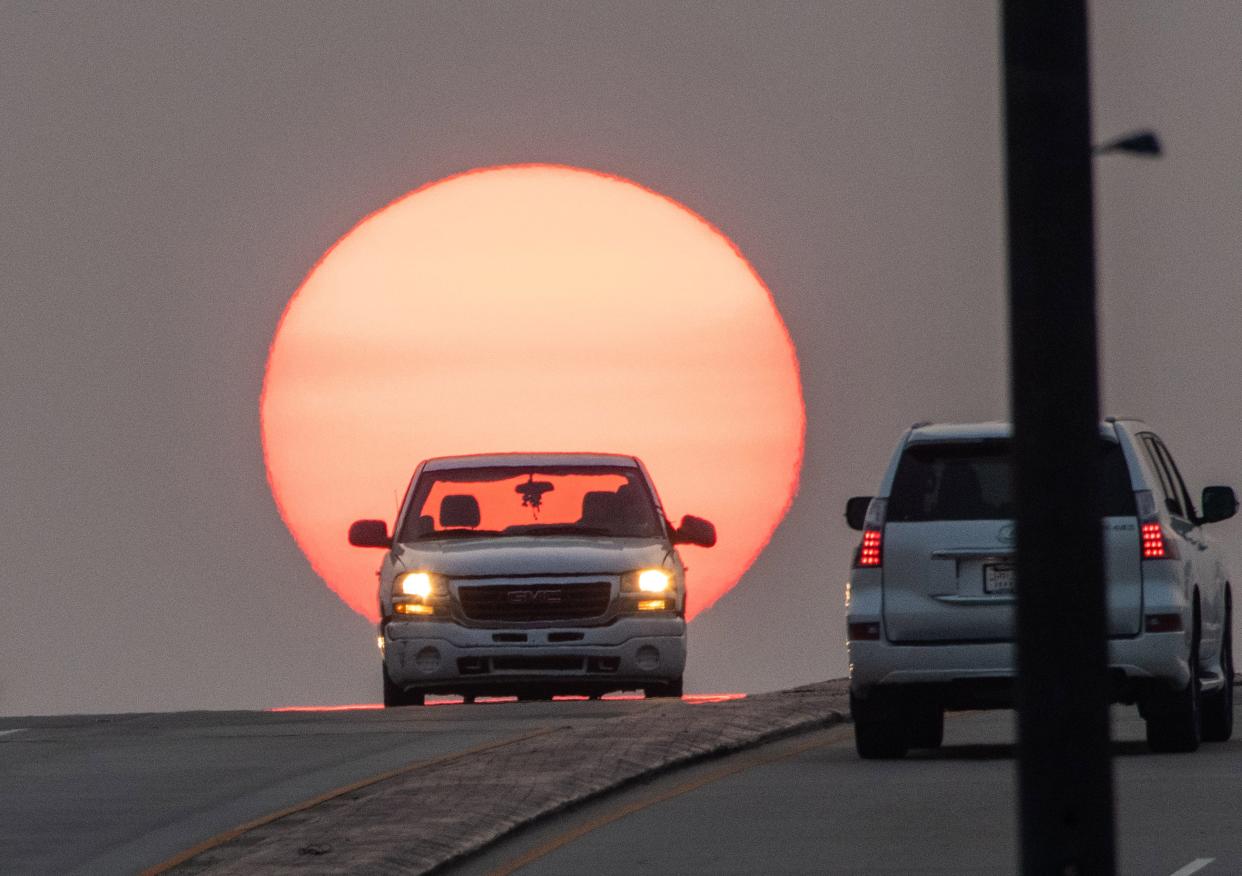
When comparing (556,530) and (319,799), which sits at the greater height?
(556,530)

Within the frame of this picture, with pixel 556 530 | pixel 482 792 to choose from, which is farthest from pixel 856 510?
pixel 556 530

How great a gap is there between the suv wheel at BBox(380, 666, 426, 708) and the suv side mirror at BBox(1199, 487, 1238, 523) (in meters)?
8.19

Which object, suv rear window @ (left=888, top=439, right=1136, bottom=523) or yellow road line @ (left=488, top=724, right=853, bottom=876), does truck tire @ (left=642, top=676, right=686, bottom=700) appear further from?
suv rear window @ (left=888, top=439, right=1136, bottom=523)

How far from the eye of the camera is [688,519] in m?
25.8

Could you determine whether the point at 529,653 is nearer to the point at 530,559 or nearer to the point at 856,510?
the point at 530,559

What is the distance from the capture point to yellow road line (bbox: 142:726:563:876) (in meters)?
14.4

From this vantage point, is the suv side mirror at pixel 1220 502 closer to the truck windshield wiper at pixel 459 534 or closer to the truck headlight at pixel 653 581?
the truck headlight at pixel 653 581

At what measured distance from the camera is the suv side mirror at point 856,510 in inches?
765

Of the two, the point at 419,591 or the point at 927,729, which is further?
the point at 419,591

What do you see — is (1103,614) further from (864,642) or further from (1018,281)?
(864,642)

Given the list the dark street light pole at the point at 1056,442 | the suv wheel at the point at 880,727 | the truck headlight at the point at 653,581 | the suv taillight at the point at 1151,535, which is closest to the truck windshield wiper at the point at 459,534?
the truck headlight at the point at 653,581

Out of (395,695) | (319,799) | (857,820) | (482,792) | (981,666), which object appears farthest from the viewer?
(395,695)

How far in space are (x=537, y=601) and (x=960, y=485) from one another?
7327 millimetres

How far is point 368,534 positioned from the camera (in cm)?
2544
